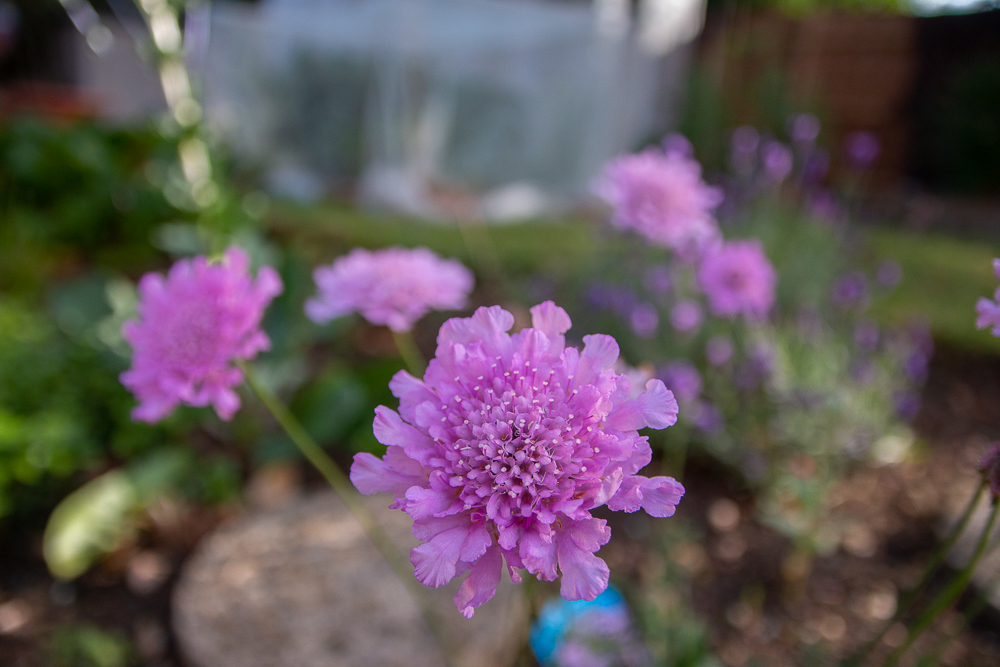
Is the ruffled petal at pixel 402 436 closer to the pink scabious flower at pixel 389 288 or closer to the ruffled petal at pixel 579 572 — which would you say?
the ruffled petal at pixel 579 572

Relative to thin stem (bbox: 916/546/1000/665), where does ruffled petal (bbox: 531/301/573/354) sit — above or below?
above

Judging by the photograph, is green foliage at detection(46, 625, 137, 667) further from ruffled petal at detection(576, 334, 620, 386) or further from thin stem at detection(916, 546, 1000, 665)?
thin stem at detection(916, 546, 1000, 665)

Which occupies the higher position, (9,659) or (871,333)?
(871,333)

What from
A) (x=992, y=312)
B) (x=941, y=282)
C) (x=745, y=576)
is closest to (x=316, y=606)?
(x=745, y=576)

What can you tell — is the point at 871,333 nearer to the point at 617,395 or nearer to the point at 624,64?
the point at 617,395

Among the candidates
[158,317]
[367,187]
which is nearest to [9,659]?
[158,317]

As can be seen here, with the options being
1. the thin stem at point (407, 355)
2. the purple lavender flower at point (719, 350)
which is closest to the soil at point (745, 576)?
the purple lavender flower at point (719, 350)

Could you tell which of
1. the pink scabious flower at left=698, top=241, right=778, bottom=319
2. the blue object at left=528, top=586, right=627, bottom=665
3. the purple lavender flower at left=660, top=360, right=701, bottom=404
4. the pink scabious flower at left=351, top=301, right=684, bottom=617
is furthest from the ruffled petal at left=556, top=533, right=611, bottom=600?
the pink scabious flower at left=698, top=241, right=778, bottom=319
